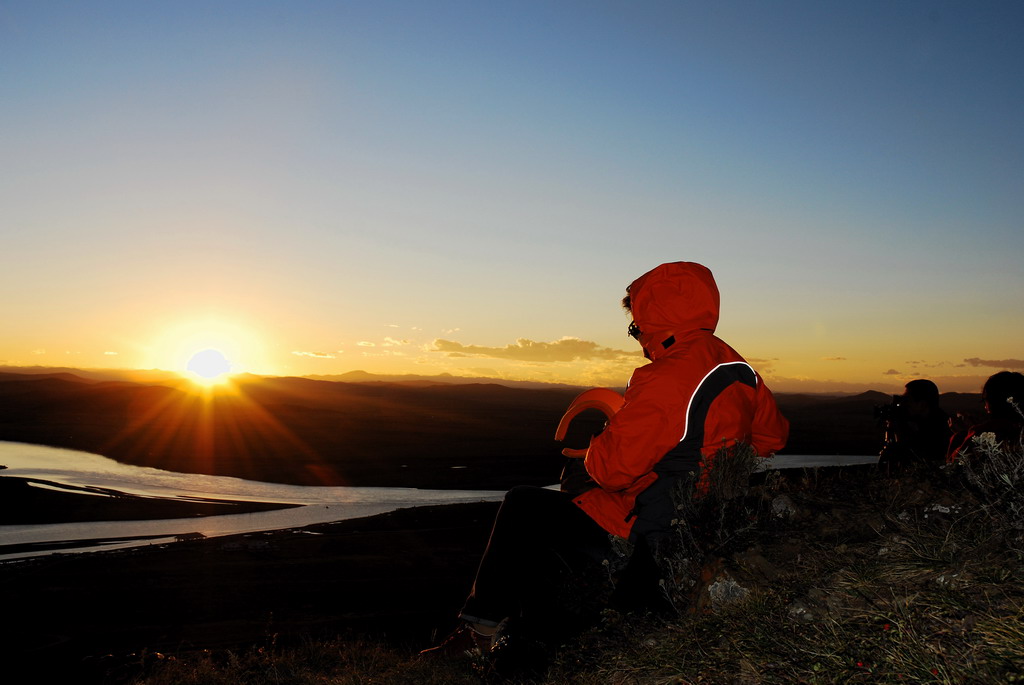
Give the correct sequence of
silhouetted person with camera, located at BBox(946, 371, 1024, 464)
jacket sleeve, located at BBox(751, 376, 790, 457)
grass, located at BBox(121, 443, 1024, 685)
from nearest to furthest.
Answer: grass, located at BBox(121, 443, 1024, 685), jacket sleeve, located at BBox(751, 376, 790, 457), silhouetted person with camera, located at BBox(946, 371, 1024, 464)

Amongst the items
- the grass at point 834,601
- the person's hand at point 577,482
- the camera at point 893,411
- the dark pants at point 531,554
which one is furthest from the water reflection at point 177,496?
the camera at point 893,411

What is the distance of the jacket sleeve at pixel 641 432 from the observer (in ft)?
10.5

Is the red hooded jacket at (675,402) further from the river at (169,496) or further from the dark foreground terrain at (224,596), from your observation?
the river at (169,496)

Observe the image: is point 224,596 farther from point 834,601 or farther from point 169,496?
point 169,496

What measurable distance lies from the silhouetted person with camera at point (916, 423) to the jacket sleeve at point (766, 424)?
3003mm

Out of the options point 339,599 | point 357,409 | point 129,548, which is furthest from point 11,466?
point 357,409

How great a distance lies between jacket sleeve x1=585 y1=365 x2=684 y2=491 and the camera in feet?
10.5

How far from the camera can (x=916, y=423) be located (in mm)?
6375

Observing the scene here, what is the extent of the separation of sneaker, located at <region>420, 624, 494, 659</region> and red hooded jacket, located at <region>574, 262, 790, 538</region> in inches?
36.1

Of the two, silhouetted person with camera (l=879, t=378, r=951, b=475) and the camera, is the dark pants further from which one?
the camera

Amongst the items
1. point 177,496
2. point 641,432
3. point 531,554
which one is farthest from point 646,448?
point 177,496

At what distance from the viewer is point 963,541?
10.3 feet

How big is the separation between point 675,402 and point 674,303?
600 mm

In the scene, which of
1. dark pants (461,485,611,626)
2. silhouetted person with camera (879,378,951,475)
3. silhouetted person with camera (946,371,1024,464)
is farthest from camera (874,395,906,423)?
dark pants (461,485,611,626)
